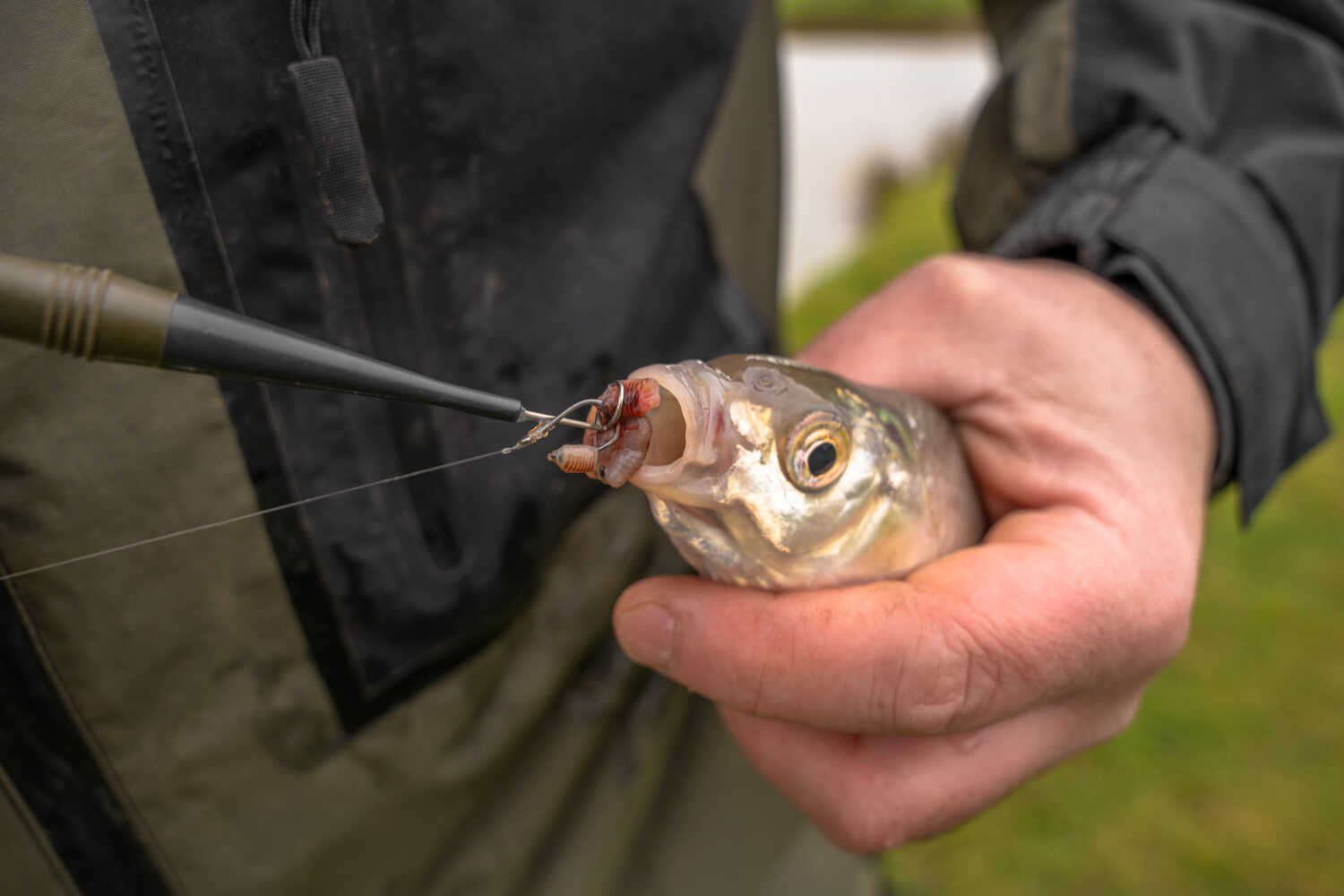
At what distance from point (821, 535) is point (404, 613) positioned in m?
0.68

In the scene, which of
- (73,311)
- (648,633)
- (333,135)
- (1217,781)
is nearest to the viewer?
(73,311)

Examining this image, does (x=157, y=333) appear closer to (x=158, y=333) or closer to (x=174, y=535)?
(x=158, y=333)

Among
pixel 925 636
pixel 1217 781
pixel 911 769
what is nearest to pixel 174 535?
pixel 925 636

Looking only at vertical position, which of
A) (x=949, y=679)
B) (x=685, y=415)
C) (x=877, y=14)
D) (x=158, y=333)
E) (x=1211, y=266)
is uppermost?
(x=158, y=333)

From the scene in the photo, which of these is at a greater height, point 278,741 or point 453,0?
point 453,0

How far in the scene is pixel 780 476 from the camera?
1.37 metres

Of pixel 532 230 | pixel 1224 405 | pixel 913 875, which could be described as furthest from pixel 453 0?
pixel 913 875

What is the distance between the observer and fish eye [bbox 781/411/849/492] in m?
1.36

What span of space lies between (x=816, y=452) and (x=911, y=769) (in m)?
0.59

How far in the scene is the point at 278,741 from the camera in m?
1.40

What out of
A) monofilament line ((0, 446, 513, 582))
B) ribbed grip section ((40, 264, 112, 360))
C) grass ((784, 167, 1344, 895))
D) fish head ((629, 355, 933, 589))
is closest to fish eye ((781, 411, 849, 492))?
fish head ((629, 355, 933, 589))

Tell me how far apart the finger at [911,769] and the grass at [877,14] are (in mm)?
19654

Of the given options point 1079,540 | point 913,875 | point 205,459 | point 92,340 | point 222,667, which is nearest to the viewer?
point 92,340

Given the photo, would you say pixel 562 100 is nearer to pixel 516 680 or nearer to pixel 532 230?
pixel 532 230
